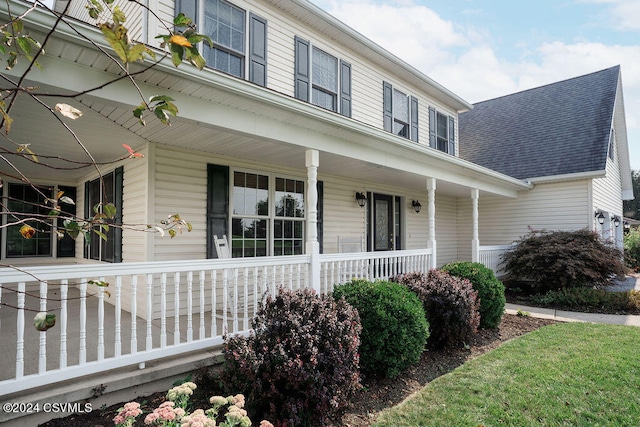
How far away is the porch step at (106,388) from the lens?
8.95 ft

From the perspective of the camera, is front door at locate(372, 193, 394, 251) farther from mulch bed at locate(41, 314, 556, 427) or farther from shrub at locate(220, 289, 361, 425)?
shrub at locate(220, 289, 361, 425)

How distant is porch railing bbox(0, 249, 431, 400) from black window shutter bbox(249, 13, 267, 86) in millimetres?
3406

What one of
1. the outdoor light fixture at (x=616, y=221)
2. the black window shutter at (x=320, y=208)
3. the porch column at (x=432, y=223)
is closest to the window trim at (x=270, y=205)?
the black window shutter at (x=320, y=208)

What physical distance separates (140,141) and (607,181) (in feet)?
48.1

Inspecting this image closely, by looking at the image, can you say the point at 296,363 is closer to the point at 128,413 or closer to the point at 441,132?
the point at 128,413

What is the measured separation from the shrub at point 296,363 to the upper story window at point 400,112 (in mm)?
6687

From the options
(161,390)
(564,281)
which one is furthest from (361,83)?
(161,390)

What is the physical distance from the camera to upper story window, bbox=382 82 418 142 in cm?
895

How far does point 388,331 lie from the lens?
379cm

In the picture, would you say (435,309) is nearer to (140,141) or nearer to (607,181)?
(140,141)

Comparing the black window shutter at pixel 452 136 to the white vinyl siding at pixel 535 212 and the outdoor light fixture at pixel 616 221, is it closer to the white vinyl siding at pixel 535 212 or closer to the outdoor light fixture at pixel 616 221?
the white vinyl siding at pixel 535 212

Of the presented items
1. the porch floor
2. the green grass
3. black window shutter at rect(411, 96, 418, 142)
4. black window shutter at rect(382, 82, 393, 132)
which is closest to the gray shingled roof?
black window shutter at rect(411, 96, 418, 142)

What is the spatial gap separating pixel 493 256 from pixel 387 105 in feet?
17.4

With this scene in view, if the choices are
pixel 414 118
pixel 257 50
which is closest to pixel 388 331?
pixel 257 50
